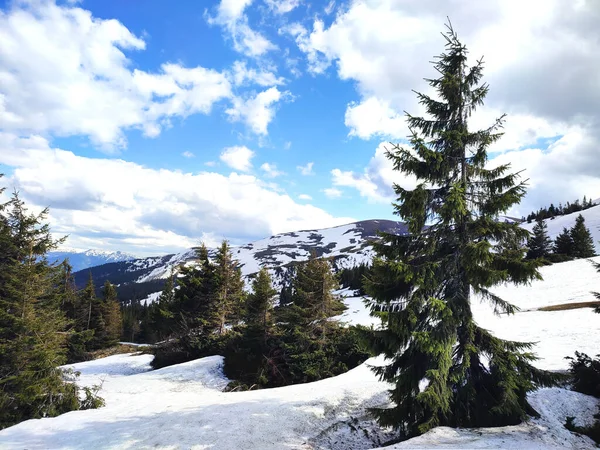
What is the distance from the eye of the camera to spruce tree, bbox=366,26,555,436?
363 inches

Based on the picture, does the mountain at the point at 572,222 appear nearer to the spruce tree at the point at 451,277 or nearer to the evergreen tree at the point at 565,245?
the evergreen tree at the point at 565,245

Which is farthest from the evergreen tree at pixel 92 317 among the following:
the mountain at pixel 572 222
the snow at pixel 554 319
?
the mountain at pixel 572 222

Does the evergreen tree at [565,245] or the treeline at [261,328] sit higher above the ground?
the evergreen tree at [565,245]

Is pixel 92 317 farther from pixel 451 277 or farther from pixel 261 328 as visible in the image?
pixel 451 277

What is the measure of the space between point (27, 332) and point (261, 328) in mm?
15061

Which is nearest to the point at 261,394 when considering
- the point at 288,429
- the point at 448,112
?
the point at 288,429

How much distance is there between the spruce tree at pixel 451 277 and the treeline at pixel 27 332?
16.4m

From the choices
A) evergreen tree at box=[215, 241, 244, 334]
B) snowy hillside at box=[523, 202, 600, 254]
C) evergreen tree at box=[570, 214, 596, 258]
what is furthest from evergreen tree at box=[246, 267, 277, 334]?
snowy hillside at box=[523, 202, 600, 254]

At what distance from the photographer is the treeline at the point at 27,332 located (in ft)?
49.0

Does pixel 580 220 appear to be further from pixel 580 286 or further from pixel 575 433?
pixel 575 433

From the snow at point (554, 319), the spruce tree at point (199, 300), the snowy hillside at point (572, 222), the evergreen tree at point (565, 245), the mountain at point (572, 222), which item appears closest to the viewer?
the snow at point (554, 319)

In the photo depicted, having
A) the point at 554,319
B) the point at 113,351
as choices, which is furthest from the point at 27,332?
the point at 113,351

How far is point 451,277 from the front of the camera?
33.3 ft

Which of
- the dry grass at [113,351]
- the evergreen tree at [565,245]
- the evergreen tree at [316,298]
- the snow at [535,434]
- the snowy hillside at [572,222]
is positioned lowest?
the dry grass at [113,351]
